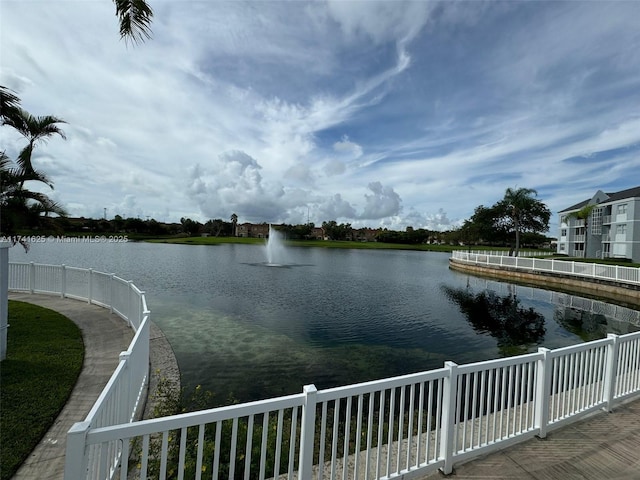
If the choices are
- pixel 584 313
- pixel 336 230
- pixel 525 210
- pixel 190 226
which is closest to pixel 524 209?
pixel 525 210

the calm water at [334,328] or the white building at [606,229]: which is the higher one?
the white building at [606,229]

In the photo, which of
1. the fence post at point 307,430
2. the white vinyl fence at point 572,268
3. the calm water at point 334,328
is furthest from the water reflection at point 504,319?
the fence post at point 307,430

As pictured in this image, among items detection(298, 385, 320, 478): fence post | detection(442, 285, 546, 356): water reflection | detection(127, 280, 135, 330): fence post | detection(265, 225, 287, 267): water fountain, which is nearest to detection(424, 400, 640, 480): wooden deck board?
detection(298, 385, 320, 478): fence post

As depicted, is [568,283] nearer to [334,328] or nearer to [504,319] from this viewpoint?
[504,319]

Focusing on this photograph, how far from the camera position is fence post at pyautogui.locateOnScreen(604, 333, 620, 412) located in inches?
185

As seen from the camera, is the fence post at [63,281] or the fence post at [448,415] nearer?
the fence post at [448,415]

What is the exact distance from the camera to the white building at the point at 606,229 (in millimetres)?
38812

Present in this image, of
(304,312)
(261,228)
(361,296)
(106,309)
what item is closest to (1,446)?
(106,309)

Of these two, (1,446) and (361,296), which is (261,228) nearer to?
(361,296)

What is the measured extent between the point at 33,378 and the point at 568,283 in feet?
90.1

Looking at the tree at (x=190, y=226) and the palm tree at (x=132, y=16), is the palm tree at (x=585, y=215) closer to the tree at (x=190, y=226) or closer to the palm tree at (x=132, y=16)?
the palm tree at (x=132, y=16)

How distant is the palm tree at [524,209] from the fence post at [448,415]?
156 feet

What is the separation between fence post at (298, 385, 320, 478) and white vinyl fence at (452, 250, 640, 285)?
2287 cm

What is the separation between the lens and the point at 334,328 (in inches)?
466
